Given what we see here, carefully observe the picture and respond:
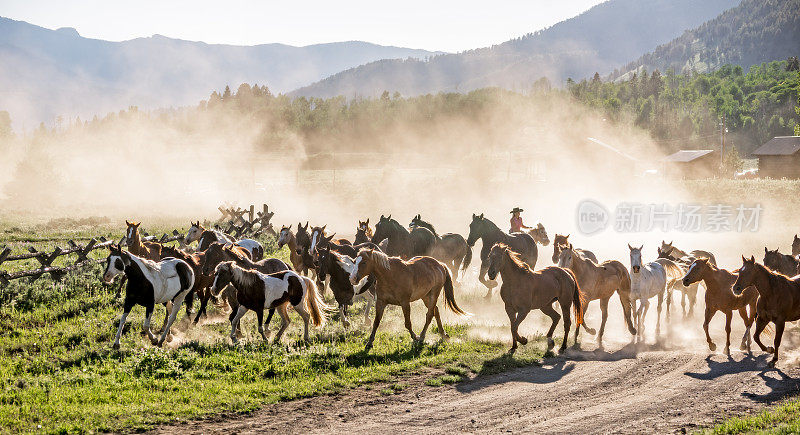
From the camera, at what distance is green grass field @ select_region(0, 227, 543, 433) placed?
10.3 meters

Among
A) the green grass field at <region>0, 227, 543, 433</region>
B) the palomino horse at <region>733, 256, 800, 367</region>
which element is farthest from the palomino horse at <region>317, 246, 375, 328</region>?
the palomino horse at <region>733, 256, 800, 367</region>

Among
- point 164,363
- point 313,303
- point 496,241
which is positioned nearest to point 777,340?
point 313,303

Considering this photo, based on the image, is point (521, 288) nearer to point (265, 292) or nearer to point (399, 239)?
point (265, 292)

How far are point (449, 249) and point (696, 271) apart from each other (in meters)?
9.68

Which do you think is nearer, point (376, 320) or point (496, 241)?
point (376, 320)

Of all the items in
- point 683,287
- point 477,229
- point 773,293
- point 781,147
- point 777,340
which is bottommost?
point 777,340

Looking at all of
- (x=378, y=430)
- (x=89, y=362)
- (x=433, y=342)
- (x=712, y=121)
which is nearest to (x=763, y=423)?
(x=378, y=430)

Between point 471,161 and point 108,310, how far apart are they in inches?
2118

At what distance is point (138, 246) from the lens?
57.1 feet

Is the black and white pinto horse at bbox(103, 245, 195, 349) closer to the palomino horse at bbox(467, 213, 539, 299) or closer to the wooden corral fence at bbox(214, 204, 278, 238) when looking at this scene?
the palomino horse at bbox(467, 213, 539, 299)

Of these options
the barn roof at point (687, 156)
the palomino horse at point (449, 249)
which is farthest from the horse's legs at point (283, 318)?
the barn roof at point (687, 156)

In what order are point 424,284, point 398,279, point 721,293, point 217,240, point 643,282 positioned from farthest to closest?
point 217,240 < point 643,282 < point 721,293 < point 424,284 < point 398,279

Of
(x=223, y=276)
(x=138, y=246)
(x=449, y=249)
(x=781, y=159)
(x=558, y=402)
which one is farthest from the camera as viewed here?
(x=781, y=159)

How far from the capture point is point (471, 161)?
222ft
